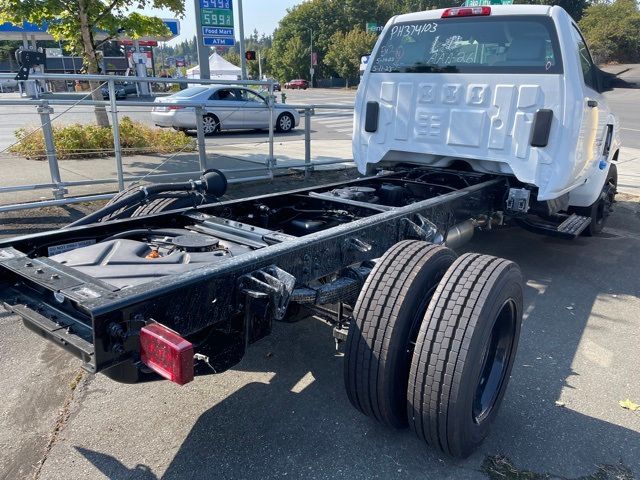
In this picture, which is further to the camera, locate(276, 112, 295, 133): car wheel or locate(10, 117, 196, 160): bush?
locate(276, 112, 295, 133): car wheel

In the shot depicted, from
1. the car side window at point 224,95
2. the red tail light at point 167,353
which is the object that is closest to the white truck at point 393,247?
the red tail light at point 167,353

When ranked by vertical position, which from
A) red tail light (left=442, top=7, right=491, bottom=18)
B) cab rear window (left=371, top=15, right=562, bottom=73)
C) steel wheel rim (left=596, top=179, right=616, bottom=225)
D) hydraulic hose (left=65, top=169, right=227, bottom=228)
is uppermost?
red tail light (left=442, top=7, right=491, bottom=18)

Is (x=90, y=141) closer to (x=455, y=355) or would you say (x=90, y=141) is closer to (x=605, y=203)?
(x=605, y=203)

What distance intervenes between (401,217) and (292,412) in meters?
1.43

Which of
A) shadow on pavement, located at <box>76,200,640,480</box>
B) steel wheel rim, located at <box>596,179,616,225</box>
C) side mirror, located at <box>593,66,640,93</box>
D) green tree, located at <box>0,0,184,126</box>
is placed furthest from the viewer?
green tree, located at <box>0,0,184,126</box>

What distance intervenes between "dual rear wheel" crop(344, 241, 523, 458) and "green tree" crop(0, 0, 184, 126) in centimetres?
836

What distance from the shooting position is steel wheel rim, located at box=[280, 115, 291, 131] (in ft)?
62.3

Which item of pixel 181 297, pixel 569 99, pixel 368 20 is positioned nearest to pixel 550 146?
pixel 569 99

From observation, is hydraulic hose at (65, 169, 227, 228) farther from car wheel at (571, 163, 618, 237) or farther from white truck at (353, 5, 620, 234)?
car wheel at (571, 163, 618, 237)

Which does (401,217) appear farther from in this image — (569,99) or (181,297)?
(569,99)

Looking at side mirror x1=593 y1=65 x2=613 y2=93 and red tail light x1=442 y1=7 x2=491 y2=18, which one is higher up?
red tail light x1=442 y1=7 x2=491 y2=18

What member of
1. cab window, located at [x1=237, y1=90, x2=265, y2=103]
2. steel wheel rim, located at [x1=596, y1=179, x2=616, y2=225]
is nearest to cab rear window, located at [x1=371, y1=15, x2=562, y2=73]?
steel wheel rim, located at [x1=596, y1=179, x2=616, y2=225]

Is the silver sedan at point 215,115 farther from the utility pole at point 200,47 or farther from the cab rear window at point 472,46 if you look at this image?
the cab rear window at point 472,46

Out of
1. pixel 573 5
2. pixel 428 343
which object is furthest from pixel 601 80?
pixel 573 5
